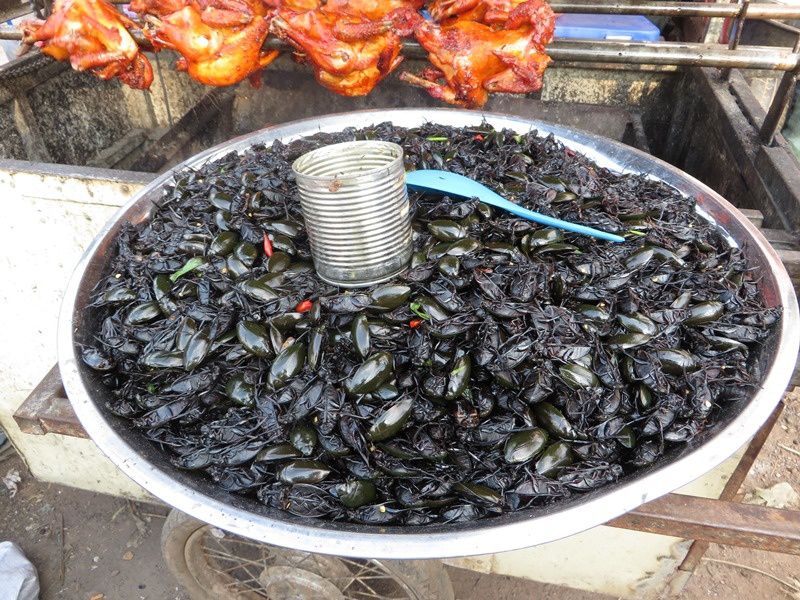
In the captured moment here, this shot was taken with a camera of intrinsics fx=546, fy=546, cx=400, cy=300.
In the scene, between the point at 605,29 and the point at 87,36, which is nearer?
the point at 87,36

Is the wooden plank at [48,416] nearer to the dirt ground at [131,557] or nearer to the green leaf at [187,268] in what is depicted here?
the green leaf at [187,268]

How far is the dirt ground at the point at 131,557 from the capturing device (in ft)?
13.8

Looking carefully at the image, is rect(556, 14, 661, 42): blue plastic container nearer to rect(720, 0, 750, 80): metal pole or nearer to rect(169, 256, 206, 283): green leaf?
rect(720, 0, 750, 80): metal pole

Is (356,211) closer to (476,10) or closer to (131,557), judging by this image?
(476,10)

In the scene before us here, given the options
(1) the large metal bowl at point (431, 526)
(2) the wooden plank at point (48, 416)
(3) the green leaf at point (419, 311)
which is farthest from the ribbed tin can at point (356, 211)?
(2) the wooden plank at point (48, 416)

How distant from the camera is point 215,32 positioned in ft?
11.8

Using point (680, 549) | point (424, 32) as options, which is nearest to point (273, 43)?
point (424, 32)

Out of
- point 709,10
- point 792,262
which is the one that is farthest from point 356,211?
point 709,10

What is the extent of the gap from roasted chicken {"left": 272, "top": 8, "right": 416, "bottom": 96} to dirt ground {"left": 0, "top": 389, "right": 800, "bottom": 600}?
155 inches

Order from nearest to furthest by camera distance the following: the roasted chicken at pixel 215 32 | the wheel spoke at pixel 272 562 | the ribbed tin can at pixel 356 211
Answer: the ribbed tin can at pixel 356 211, the wheel spoke at pixel 272 562, the roasted chicken at pixel 215 32

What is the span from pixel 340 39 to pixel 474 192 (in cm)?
179

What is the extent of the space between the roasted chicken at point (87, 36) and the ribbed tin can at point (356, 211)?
96.9 inches

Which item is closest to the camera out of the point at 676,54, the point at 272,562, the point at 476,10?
the point at 676,54

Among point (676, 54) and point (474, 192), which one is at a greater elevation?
point (676, 54)
